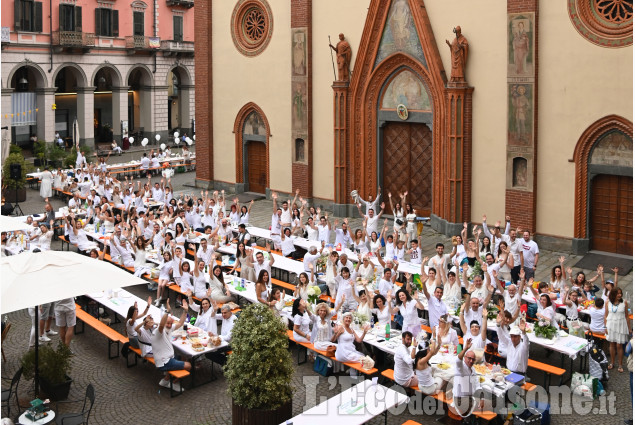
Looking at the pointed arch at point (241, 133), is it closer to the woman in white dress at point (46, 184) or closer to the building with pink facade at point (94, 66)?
the woman in white dress at point (46, 184)

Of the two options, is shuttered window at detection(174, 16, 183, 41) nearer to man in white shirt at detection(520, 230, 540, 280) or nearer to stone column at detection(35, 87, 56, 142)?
stone column at detection(35, 87, 56, 142)

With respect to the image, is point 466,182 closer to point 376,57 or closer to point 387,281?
point 376,57

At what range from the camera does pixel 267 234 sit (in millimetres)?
23016

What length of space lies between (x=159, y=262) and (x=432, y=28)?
11915 mm

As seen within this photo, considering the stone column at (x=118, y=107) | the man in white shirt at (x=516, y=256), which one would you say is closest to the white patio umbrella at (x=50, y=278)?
the man in white shirt at (x=516, y=256)

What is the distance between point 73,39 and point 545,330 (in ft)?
131

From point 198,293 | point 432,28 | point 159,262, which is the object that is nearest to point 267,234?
point 159,262

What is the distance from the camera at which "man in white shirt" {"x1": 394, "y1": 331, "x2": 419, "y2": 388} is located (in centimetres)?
1232

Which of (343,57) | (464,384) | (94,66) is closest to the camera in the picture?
(464,384)

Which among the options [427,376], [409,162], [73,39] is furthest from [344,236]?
[73,39]

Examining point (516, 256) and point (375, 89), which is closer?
point (516, 256)

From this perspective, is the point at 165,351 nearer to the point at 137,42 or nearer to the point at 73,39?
the point at 73,39

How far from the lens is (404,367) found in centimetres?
1241

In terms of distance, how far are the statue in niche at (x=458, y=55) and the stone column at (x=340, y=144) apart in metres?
4.77
